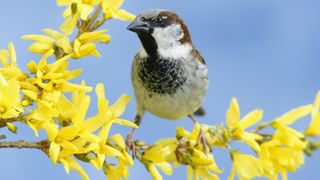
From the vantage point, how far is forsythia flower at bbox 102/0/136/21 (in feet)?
6.71

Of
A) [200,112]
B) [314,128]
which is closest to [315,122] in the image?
[314,128]

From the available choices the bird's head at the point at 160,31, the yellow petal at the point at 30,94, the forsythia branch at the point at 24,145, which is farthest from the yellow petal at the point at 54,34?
the bird's head at the point at 160,31

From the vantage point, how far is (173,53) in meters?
2.96

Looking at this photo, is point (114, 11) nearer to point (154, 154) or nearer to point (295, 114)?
point (154, 154)

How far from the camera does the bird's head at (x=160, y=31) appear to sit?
2.73 m

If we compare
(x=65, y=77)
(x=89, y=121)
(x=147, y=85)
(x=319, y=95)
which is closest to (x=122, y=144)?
(x=89, y=121)

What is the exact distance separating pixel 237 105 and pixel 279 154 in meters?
0.24

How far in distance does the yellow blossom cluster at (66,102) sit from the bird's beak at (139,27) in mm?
535

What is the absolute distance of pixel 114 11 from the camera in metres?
2.10

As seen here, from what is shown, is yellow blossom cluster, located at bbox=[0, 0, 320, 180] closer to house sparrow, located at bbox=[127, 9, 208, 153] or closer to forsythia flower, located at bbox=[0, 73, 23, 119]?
forsythia flower, located at bbox=[0, 73, 23, 119]

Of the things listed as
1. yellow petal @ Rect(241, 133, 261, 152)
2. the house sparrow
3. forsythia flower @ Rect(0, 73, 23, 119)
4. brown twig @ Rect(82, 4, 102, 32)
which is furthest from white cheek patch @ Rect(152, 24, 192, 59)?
forsythia flower @ Rect(0, 73, 23, 119)

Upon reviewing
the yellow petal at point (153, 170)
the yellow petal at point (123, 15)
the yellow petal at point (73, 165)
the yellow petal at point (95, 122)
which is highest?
the yellow petal at point (123, 15)

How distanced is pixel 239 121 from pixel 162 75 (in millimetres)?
1055

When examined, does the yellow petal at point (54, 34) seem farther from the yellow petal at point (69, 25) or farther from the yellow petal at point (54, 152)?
the yellow petal at point (54, 152)
